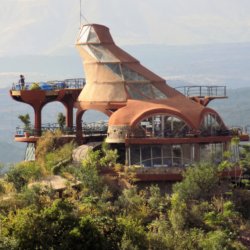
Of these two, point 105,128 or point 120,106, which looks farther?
point 105,128

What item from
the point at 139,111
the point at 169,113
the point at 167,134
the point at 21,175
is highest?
the point at 139,111

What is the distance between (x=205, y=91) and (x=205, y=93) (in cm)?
55

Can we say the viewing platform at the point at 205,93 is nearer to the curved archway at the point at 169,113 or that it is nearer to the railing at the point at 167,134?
the curved archway at the point at 169,113

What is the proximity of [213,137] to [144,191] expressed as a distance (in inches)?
260

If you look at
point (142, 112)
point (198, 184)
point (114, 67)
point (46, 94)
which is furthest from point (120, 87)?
point (198, 184)

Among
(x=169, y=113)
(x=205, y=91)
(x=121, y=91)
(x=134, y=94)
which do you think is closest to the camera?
(x=169, y=113)

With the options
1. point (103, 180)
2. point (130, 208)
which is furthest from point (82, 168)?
point (130, 208)

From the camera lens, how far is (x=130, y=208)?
4481 centimetres

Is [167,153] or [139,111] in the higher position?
[139,111]

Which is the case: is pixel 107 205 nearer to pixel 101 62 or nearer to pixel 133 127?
pixel 133 127

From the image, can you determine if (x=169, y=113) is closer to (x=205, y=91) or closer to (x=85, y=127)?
(x=205, y=91)

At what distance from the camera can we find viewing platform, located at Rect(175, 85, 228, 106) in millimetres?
59616

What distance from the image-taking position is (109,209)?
44125mm

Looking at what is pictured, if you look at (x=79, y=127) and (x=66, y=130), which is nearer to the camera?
(x=79, y=127)
